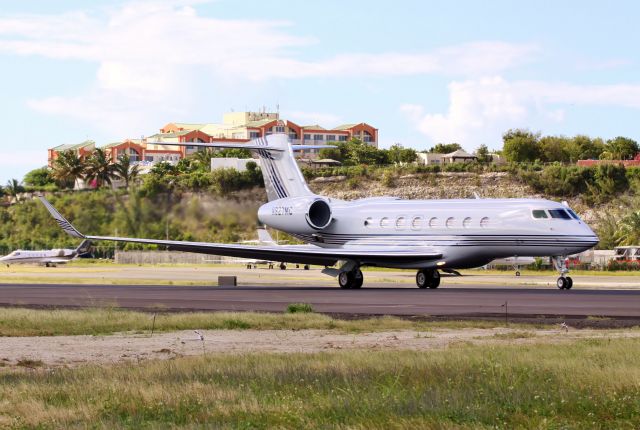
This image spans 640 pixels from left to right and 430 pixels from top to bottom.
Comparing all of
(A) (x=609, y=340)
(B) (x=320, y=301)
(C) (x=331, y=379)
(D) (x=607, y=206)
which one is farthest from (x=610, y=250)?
(C) (x=331, y=379)

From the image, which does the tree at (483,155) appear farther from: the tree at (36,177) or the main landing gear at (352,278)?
the main landing gear at (352,278)

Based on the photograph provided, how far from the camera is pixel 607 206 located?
113875 millimetres

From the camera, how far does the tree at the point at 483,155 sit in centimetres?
15588

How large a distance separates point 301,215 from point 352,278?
4442mm

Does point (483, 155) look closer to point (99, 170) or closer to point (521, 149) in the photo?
point (521, 149)

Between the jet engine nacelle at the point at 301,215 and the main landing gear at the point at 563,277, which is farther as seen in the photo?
the jet engine nacelle at the point at 301,215

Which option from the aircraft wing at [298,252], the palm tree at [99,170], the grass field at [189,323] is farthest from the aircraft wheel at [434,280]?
the palm tree at [99,170]

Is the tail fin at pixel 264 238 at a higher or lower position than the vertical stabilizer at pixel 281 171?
lower

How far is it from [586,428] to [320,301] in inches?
979

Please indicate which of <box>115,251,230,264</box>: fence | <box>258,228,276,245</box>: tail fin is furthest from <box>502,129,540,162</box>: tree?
<box>258,228,276,245</box>: tail fin

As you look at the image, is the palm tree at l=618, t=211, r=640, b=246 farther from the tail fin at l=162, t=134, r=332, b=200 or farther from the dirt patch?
the dirt patch

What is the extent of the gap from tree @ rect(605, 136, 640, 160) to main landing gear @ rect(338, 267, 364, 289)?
116530mm

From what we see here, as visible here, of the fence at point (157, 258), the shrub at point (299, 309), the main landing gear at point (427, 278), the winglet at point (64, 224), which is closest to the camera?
the shrub at point (299, 309)

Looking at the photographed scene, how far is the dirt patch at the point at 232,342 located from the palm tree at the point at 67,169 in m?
94.2
